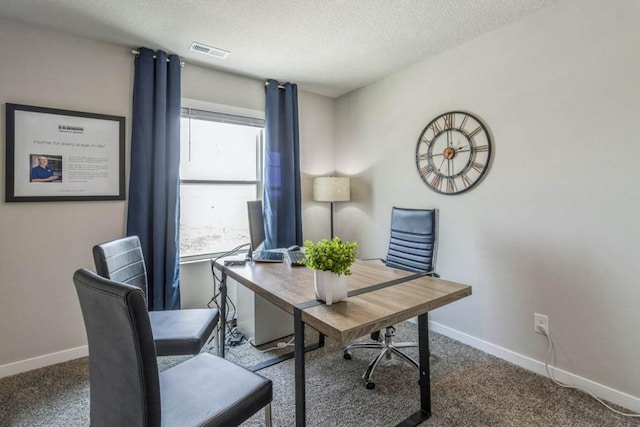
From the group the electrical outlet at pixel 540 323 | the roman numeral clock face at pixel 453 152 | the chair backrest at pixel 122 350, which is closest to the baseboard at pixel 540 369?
the electrical outlet at pixel 540 323

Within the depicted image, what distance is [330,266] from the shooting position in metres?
1.42

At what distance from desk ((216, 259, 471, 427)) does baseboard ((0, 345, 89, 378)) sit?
1.38m

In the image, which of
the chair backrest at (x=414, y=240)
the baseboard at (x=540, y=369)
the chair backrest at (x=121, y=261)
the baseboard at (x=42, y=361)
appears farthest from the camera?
the chair backrest at (x=414, y=240)

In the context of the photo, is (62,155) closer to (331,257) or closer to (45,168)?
(45,168)

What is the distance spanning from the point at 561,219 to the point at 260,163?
2652 mm

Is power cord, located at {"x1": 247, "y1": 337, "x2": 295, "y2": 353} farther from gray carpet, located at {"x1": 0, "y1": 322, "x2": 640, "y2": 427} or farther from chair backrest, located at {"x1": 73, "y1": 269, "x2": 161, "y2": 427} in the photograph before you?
chair backrest, located at {"x1": 73, "y1": 269, "x2": 161, "y2": 427}

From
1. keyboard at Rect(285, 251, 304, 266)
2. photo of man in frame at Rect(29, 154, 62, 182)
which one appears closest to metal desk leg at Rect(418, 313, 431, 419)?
keyboard at Rect(285, 251, 304, 266)

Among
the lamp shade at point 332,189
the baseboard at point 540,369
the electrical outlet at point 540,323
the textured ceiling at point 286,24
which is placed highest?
the textured ceiling at point 286,24

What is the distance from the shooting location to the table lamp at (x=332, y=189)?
3.37m

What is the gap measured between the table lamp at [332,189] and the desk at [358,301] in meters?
1.33

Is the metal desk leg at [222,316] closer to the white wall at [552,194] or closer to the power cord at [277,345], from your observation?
the power cord at [277,345]

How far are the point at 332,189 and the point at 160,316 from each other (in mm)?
2020

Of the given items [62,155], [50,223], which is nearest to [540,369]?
[50,223]

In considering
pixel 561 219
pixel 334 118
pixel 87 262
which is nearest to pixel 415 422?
pixel 561 219
